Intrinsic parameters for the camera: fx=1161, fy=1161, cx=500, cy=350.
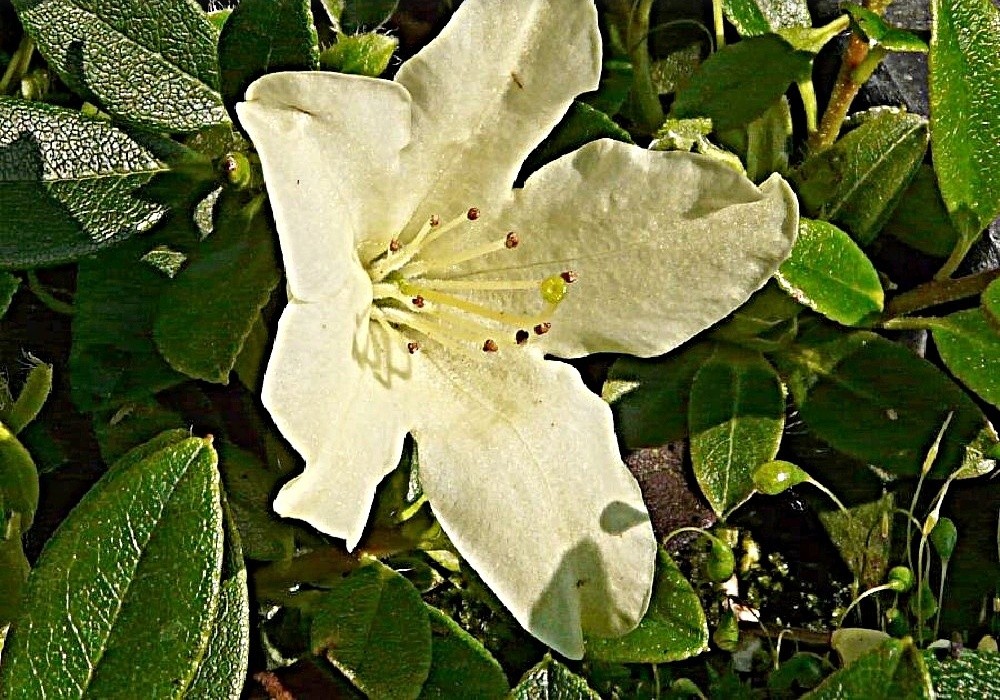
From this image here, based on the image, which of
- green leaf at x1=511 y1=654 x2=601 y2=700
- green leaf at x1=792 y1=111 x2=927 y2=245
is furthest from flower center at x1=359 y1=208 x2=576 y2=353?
green leaf at x1=792 y1=111 x2=927 y2=245

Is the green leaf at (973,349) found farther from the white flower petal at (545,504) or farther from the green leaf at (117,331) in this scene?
the green leaf at (117,331)

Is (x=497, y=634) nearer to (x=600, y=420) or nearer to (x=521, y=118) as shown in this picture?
(x=600, y=420)

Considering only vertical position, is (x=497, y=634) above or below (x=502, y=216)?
below

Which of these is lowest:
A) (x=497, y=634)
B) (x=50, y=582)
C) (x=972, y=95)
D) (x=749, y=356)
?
(x=497, y=634)

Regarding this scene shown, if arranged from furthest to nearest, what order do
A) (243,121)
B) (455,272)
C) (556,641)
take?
(455,272) < (556,641) < (243,121)

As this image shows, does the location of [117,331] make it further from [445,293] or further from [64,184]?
[445,293]

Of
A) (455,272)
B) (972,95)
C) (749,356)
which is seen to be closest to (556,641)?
(455,272)

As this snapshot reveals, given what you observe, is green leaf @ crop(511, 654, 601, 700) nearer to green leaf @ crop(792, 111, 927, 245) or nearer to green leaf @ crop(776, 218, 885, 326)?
green leaf @ crop(776, 218, 885, 326)
